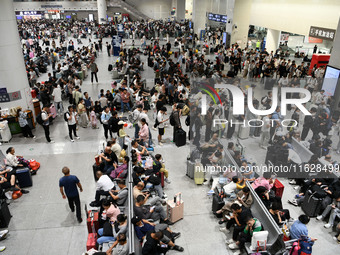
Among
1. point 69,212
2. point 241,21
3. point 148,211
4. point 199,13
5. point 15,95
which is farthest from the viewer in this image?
point 199,13

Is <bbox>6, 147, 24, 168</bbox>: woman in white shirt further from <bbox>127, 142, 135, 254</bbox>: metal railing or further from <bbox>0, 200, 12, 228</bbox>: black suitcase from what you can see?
<bbox>127, 142, 135, 254</bbox>: metal railing

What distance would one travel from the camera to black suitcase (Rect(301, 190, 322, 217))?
692 centimetres

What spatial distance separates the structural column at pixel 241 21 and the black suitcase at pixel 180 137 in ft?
66.6

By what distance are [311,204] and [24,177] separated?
25.9 feet

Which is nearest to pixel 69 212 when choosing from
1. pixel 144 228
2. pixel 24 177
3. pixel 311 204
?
pixel 24 177

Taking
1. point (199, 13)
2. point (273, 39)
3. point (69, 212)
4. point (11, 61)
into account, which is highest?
point (199, 13)

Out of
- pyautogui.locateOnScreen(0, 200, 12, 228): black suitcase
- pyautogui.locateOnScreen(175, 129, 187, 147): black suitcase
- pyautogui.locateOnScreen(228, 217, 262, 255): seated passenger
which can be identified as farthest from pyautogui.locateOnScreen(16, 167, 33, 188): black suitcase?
pyautogui.locateOnScreen(228, 217, 262, 255): seated passenger

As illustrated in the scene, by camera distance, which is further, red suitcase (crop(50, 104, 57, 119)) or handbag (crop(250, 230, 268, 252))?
red suitcase (crop(50, 104, 57, 119))

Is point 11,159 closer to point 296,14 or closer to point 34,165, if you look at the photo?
point 34,165

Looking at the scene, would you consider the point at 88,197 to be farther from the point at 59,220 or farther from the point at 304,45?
the point at 304,45

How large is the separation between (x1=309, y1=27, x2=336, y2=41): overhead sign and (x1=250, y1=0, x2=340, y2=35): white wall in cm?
39

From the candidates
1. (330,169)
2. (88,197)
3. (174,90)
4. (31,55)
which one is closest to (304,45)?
(174,90)

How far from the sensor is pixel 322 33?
17391 mm

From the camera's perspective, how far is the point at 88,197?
7574 millimetres
